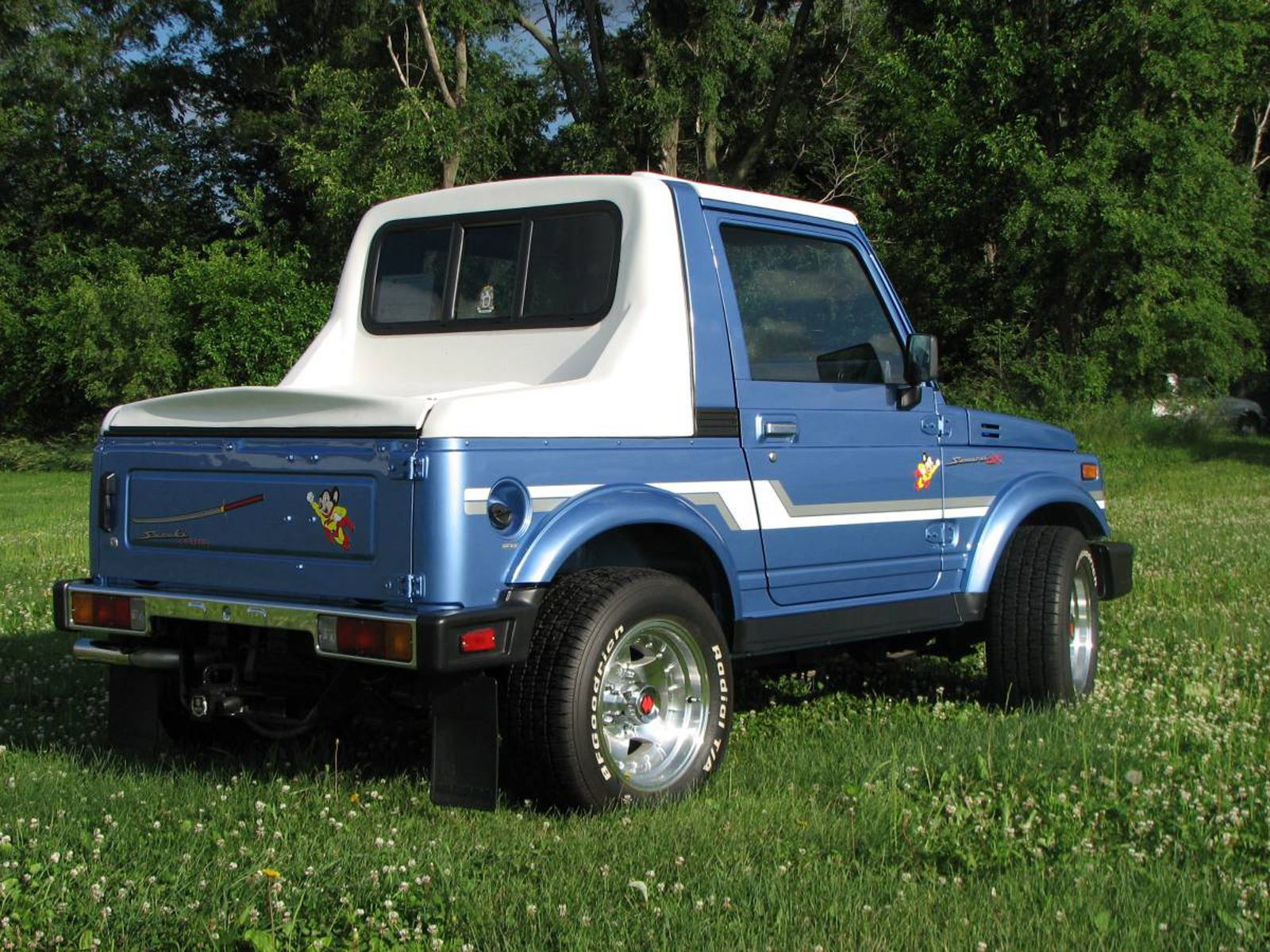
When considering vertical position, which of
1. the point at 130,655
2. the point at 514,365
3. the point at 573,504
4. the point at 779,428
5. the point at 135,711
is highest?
the point at 514,365

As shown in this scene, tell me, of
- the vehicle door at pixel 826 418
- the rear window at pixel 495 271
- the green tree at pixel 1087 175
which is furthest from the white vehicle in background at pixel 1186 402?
the rear window at pixel 495 271

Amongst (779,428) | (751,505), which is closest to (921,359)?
(779,428)

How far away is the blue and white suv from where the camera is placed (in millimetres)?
4766

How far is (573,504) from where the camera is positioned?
498 centimetres

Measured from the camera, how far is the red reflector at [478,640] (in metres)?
4.60

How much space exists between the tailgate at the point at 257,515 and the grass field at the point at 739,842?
755 mm

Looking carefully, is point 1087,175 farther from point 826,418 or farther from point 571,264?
point 571,264

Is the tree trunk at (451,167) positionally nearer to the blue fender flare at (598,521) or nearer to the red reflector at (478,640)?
the blue fender flare at (598,521)

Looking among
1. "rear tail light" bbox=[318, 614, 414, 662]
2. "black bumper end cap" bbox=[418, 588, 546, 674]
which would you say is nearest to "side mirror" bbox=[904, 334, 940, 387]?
"black bumper end cap" bbox=[418, 588, 546, 674]

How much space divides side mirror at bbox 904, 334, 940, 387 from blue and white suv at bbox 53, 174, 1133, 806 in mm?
17

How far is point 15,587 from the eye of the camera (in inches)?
410

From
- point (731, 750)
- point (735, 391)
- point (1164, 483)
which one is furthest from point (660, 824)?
point (1164, 483)

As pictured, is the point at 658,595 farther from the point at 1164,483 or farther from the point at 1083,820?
the point at 1164,483

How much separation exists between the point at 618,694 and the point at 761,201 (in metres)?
2.20
